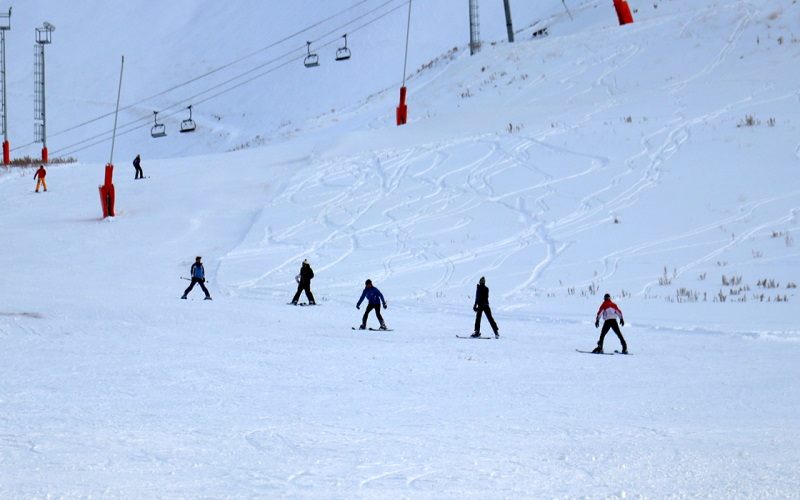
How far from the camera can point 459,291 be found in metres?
23.5

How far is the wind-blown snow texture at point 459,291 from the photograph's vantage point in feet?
29.5

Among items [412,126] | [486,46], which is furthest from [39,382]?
[486,46]

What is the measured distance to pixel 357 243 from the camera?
2873cm

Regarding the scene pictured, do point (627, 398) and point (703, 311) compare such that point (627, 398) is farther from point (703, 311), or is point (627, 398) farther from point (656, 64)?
point (656, 64)

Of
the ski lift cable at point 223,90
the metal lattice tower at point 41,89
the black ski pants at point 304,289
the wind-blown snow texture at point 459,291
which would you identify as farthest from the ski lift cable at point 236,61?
the black ski pants at point 304,289

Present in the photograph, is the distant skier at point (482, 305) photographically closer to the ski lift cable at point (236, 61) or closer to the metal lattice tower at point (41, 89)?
the metal lattice tower at point (41, 89)

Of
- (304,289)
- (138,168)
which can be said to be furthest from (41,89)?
(304,289)

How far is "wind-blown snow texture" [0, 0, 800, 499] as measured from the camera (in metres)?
8.99

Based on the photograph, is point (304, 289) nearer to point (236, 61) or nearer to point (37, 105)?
point (37, 105)

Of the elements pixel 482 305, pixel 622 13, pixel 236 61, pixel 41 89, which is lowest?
pixel 482 305

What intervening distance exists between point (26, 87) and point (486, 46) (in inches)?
1709

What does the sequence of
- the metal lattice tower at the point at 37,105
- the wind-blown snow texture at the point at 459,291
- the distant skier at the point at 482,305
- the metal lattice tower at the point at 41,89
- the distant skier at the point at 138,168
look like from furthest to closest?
1. the metal lattice tower at the point at 37,105
2. the metal lattice tower at the point at 41,89
3. the distant skier at the point at 138,168
4. the distant skier at the point at 482,305
5. the wind-blown snow texture at the point at 459,291

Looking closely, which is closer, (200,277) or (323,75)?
(200,277)

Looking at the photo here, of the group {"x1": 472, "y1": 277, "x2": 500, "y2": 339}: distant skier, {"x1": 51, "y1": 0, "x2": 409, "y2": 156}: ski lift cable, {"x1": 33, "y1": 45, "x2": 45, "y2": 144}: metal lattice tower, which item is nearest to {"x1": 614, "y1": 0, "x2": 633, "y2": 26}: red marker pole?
{"x1": 33, "y1": 45, "x2": 45, "y2": 144}: metal lattice tower
